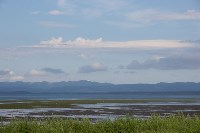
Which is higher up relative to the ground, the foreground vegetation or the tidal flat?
the foreground vegetation

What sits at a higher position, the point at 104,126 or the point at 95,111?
the point at 104,126

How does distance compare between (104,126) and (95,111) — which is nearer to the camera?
(104,126)

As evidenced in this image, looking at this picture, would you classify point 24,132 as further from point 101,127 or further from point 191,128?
point 191,128

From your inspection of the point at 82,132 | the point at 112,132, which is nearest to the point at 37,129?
the point at 82,132

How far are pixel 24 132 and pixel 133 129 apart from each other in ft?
17.0

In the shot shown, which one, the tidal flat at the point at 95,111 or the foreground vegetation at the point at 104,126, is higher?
the foreground vegetation at the point at 104,126

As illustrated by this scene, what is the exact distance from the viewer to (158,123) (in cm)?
1962

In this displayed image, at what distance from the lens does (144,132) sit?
1823 centimetres

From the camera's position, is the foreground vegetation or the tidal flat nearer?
the foreground vegetation

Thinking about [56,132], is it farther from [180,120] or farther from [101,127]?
[180,120]

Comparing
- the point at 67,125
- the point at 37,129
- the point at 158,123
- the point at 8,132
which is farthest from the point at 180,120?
the point at 8,132

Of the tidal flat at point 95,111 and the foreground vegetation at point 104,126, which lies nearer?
the foreground vegetation at point 104,126

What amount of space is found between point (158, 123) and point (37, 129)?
19.0 feet

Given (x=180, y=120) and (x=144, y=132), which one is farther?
(x=180, y=120)
